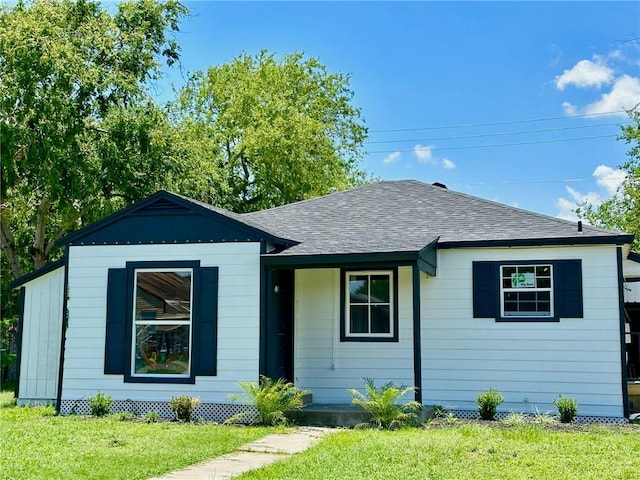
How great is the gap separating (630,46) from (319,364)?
807 centimetres

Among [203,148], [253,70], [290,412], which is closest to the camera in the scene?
[290,412]

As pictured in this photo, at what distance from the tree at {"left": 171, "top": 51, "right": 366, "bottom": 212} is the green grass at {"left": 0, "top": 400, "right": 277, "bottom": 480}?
50.9ft

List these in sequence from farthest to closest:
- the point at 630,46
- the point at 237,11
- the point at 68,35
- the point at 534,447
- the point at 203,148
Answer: the point at 203,148 → the point at 68,35 → the point at 237,11 → the point at 534,447 → the point at 630,46

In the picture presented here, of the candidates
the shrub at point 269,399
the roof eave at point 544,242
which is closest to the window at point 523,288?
the roof eave at point 544,242

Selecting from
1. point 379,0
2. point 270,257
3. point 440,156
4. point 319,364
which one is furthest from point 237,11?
point 440,156

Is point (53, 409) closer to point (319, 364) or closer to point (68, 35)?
point (319, 364)

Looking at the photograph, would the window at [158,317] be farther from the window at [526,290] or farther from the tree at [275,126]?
the tree at [275,126]

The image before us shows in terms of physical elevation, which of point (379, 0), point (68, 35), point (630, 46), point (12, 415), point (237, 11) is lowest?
point (12, 415)

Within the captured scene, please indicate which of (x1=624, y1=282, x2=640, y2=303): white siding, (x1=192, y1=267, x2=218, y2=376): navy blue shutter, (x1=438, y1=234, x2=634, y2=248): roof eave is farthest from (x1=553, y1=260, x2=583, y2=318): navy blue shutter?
(x1=192, y1=267, x2=218, y2=376): navy blue shutter

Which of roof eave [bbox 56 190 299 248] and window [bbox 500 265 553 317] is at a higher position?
roof eave [bbox 56 190 299 248]

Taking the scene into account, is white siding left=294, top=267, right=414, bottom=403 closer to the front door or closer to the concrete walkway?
the front door

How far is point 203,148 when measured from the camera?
73.6 feet

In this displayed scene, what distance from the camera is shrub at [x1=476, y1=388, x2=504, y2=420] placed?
10.8 meters

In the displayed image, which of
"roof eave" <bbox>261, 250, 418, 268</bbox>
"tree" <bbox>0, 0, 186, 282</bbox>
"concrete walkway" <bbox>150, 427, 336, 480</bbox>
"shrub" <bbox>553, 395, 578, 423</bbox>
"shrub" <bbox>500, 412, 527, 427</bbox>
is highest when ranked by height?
"tree" <bbox>0, 0, 186, 282</bbox>
